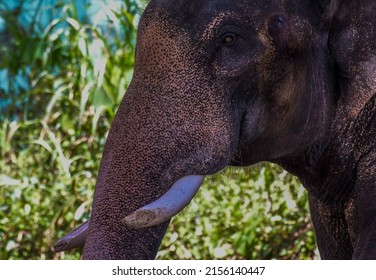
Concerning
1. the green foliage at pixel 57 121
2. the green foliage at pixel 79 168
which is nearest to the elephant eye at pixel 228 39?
the green foliage at pixel 79 168

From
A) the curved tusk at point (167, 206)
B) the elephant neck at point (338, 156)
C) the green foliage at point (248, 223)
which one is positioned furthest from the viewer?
the green foliage at point (248, 223)

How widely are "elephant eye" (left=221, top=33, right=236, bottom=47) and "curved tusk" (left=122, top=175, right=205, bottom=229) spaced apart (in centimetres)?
31

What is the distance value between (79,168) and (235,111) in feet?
9.49

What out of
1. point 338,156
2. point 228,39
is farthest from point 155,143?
point 338,156

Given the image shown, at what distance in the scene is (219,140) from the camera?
2.66 m

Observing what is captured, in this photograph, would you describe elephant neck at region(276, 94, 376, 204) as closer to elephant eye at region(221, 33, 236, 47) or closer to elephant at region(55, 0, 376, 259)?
elephant at region(55, 0, 376, 259)

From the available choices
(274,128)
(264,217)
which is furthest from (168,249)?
(274,128)

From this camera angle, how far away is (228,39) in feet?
8.91

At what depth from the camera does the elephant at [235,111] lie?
2.58 metres

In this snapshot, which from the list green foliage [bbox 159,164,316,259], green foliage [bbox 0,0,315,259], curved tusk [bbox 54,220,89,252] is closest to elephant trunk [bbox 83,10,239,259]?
curved tusk [bbox 54,220,89,252]

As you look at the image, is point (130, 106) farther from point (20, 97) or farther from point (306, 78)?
point (20, 97)

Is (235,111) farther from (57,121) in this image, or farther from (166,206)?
(57,121)

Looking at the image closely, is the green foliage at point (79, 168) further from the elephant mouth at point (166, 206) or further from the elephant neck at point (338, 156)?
the elephant mouth at point (166, 206)
